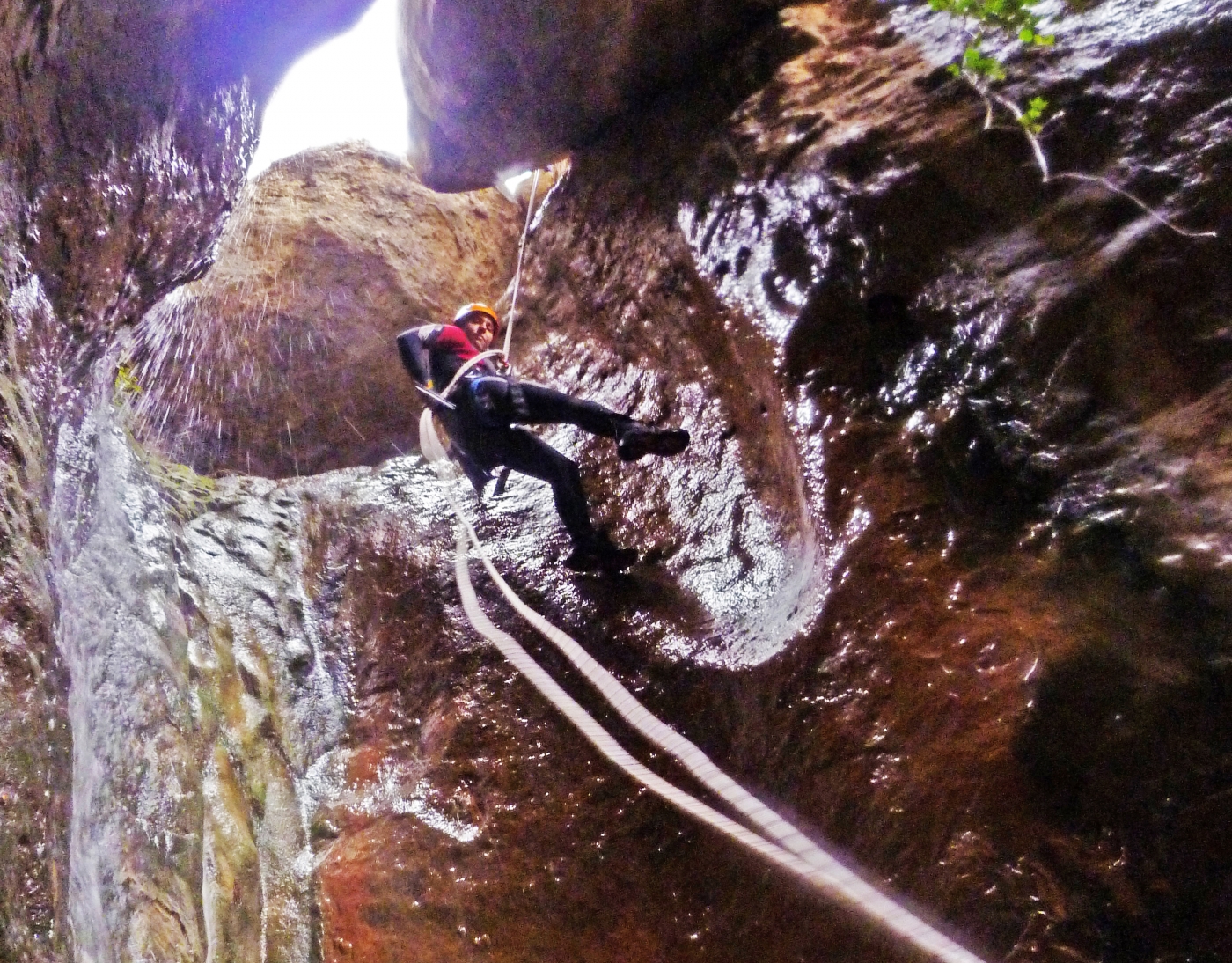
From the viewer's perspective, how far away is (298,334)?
9.17m

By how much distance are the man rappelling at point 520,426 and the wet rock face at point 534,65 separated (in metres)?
2.49

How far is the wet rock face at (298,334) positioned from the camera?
8.76m

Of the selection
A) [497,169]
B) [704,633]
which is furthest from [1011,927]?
[497,169]

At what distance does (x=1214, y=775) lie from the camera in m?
2.45

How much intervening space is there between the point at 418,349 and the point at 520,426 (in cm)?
96

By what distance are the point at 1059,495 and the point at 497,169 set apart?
5.81 metres

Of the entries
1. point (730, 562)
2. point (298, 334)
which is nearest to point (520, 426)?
point (730, 562)

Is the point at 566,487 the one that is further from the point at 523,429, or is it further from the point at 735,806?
the point at 735,806

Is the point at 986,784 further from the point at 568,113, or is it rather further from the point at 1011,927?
the point at 568,113

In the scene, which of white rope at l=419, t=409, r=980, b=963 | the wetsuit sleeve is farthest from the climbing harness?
the wetsuit sleeve

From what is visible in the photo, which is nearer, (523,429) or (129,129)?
(129,129)

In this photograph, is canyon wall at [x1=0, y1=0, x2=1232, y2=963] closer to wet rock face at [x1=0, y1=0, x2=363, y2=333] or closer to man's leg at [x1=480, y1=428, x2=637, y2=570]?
wet rock face at [x1=0, y1=0, x2=363, y2=333]

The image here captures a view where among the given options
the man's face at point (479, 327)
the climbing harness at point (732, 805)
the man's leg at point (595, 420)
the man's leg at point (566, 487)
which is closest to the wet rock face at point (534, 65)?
the man's face at point (479, 327)

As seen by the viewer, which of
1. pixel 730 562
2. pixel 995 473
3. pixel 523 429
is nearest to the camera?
pixel 995 473
